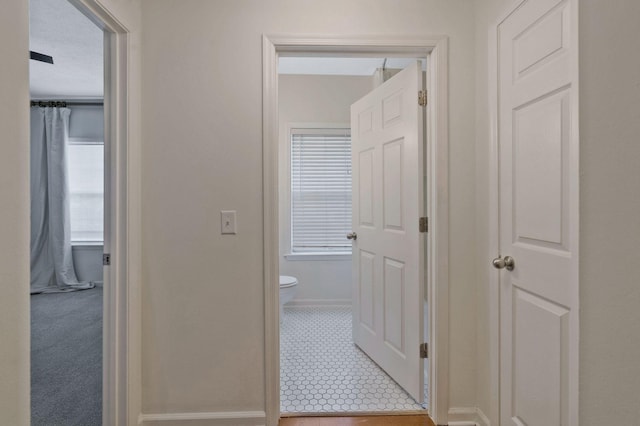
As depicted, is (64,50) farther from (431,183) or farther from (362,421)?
(362,421)

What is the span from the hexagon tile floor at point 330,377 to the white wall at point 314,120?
63cm

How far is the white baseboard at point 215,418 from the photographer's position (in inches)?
66.4

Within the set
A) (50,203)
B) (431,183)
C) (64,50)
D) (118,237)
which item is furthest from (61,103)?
(431,183)

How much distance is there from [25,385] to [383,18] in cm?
212

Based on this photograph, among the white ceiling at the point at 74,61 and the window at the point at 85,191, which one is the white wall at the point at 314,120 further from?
the window at the point at 85,191

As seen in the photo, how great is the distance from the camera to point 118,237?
1.56 meters

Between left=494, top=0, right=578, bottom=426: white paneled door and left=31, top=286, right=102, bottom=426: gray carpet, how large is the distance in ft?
7.14

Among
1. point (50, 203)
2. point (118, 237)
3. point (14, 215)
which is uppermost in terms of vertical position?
point (50, 203)

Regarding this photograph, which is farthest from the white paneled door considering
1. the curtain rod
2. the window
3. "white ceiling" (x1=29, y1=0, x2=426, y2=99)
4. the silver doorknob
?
the curtain rod

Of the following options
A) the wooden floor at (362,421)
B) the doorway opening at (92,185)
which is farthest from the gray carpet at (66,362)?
the wooden floor at (362,421)

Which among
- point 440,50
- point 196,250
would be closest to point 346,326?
point 196,250

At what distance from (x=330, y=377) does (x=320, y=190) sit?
201cm

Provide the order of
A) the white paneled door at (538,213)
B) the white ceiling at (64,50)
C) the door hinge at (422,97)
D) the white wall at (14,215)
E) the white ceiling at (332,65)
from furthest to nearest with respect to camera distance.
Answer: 1. the white ceiling at (332,65)
2. the white ceiling at (64,50)
3. the door hinge at (422,97)
4. the white paneled door at (538,213)
5. the white wall at (14,215)

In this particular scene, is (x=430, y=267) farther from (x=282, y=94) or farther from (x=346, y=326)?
(x=282, y=94)
